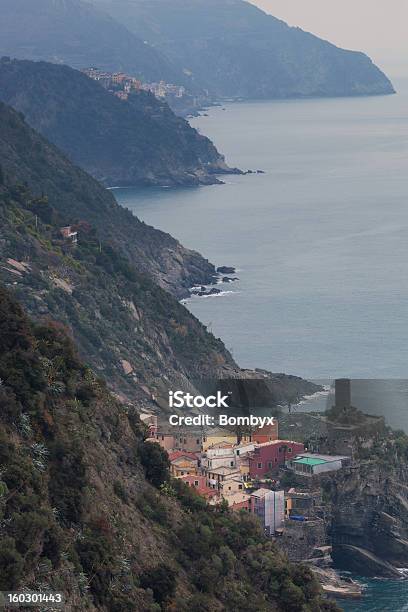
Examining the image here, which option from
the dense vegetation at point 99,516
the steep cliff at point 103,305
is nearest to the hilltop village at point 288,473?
the dense vegetation at point 99,516

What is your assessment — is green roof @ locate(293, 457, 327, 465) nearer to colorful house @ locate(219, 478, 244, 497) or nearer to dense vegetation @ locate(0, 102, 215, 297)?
colorful house @ locate(219, 478, 244, 497)

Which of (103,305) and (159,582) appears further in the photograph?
(103,305)

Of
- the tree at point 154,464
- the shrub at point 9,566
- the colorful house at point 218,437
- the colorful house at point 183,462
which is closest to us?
the shrub at point 9,566

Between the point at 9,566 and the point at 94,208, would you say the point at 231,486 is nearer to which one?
the point at 9,566

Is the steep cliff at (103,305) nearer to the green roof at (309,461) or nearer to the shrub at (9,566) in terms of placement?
the green roof at (309,461)

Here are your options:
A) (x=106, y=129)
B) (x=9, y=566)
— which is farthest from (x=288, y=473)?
(x=106, y=129)

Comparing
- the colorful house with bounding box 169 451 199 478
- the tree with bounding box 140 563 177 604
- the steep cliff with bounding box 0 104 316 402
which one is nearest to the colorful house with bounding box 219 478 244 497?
the colorful house with bounding box 169 451 199 478

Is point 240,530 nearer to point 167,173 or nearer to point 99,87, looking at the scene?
point 167,173
